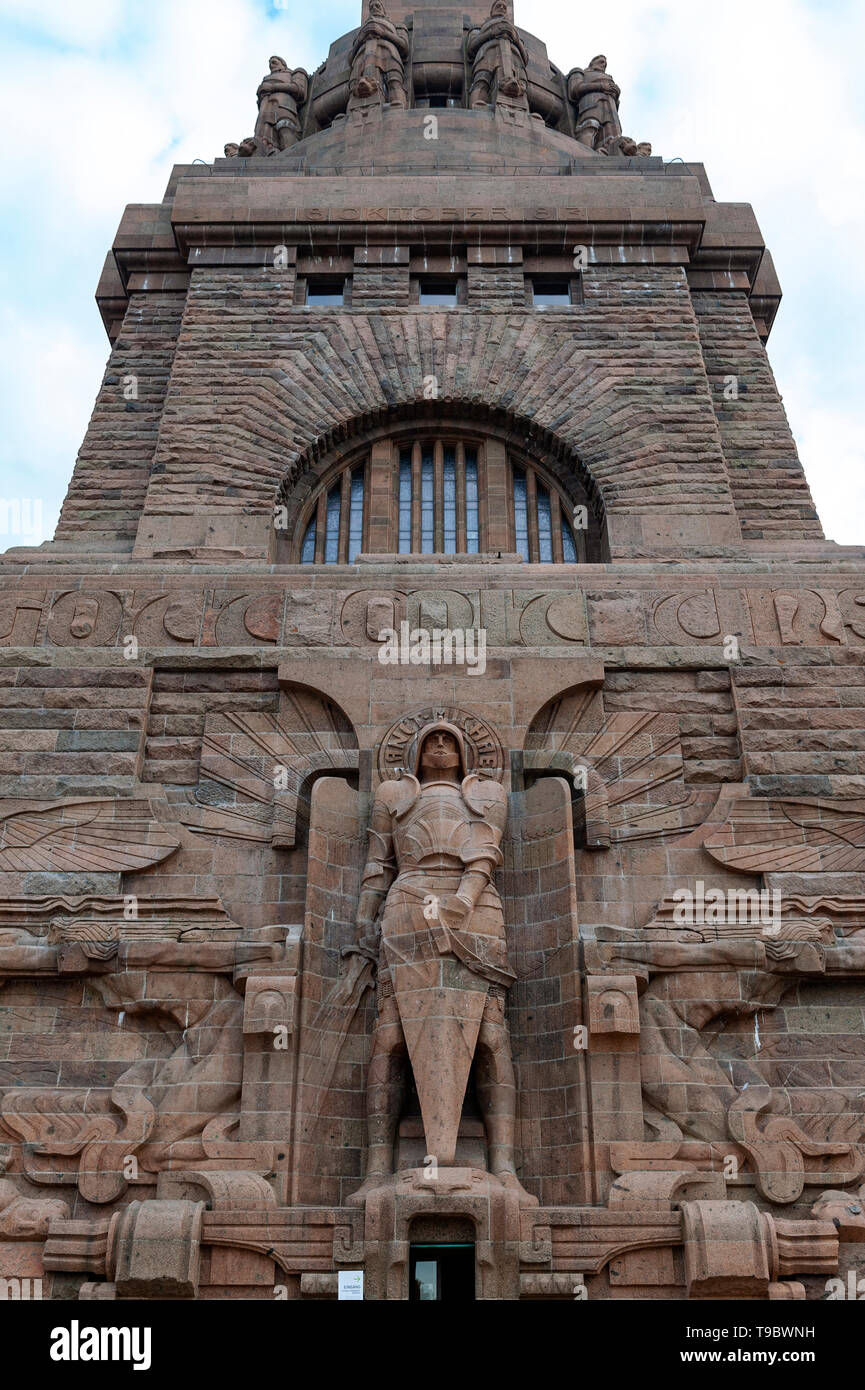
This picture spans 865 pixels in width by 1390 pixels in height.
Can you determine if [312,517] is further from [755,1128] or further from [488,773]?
[755,1128]

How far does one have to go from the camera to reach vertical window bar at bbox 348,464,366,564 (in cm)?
1752

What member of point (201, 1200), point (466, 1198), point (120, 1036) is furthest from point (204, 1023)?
point (466, 1198)

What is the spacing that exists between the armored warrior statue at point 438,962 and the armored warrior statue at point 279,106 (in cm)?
1941

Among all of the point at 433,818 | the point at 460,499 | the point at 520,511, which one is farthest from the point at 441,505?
the point at 433,818

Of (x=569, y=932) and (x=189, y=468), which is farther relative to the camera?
(x=189, y=468)

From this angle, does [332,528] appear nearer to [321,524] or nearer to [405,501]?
[321,524]

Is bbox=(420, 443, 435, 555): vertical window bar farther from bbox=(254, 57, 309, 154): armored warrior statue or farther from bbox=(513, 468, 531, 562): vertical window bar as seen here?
bbox=(254, 57, 309, 154): armored warrior statue

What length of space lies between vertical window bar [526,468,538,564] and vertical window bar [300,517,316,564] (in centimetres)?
296

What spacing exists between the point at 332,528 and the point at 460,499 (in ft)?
6.06

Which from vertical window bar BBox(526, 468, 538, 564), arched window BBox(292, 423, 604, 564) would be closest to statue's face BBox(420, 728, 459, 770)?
arched window BBox(292, 423, 604, 564)

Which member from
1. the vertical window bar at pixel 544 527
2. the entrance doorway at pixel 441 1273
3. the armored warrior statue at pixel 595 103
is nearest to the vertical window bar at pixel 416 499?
the vertical window bar at pixel 544 527

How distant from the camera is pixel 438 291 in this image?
1955cm
